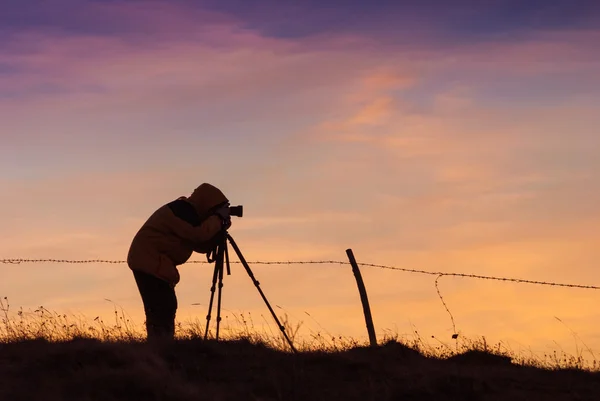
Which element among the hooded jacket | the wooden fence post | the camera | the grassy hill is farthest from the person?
the wooden fence post

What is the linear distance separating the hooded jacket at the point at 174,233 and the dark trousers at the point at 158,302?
0.16 meters

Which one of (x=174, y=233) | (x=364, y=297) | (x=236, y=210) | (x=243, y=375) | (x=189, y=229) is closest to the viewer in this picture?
(x=243, y=375)

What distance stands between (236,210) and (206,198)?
0.54 meters

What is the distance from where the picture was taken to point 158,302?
1337cm

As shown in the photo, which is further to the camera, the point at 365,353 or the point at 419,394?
the point at 365,353

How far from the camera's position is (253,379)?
35.4 feet

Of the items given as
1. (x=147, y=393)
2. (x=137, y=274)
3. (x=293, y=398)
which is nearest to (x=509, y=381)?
(x=293, y=398)

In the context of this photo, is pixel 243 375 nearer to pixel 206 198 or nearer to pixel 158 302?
pixel 158 302

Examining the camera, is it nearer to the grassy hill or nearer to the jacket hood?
the jacket hood

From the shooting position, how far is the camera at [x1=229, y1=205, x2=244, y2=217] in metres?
13.8

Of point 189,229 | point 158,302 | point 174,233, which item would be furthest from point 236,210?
point 158,302

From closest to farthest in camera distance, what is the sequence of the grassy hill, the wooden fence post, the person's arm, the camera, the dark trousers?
1. the grassy hill
2. the person's arm
3. the dark trousers
4. the camera
5. the wooden fence post

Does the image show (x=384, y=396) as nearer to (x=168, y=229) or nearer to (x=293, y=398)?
(x=293, y=398)

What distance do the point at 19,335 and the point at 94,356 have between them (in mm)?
2295
